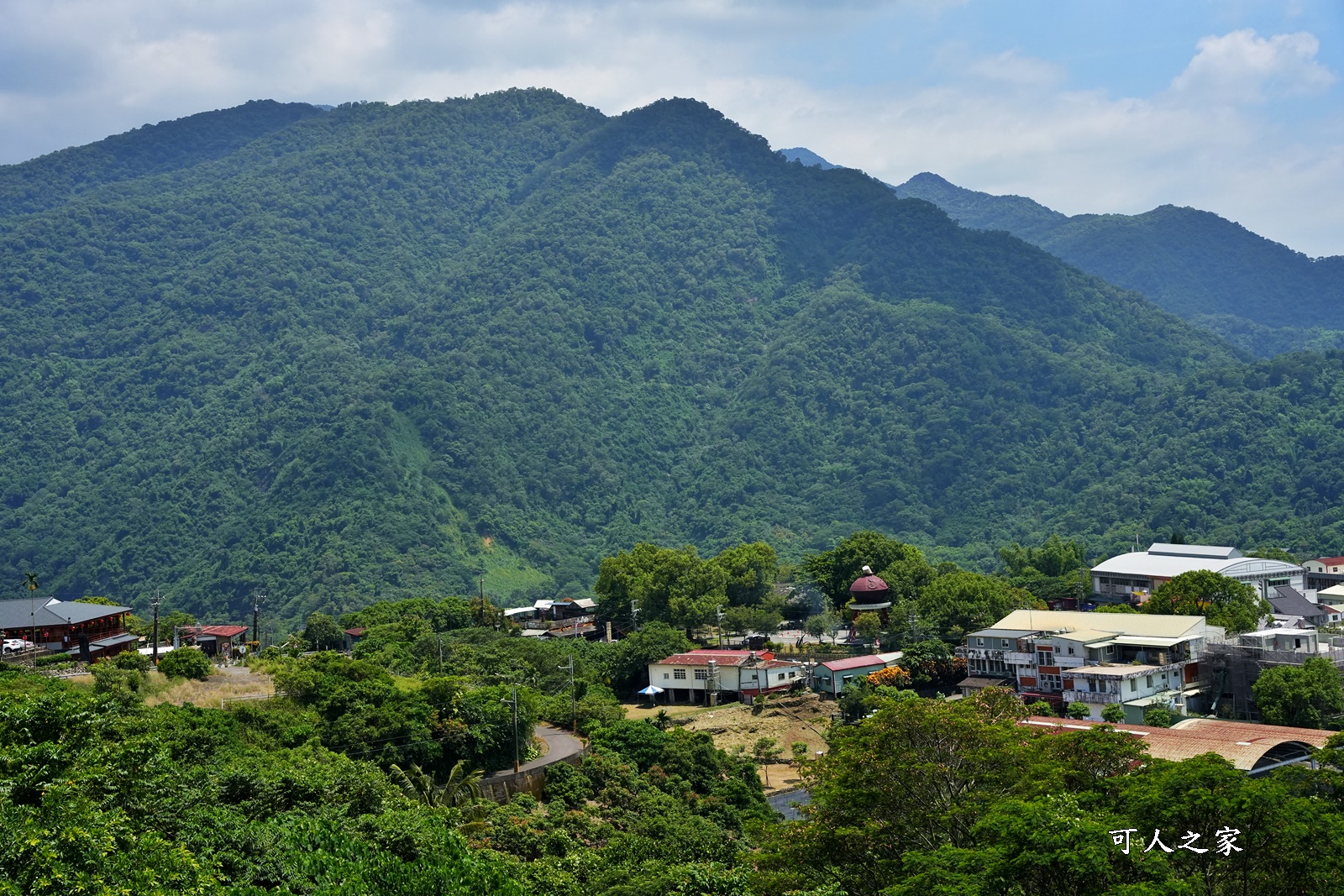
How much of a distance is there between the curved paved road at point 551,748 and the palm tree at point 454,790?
2.73 ft

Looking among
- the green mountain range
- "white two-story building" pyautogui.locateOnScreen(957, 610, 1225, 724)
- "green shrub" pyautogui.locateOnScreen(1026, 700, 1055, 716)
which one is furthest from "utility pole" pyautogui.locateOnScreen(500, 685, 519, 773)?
the green mountain range

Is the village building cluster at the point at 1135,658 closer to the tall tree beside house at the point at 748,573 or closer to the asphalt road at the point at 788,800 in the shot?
the asphalt road at the point at 788,800

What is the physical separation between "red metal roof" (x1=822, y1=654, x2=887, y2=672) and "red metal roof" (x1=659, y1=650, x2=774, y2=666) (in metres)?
3.38

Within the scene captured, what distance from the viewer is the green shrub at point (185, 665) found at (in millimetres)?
39844

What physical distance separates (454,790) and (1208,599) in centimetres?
3726

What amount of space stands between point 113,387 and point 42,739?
137 m

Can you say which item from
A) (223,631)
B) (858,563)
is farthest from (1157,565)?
(223,631)

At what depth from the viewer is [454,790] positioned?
34781 mm

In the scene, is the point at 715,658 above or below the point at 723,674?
above

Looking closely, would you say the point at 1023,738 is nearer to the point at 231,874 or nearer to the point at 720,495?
the point at 231,874

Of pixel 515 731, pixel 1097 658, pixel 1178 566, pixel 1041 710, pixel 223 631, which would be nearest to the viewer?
pixel 515 731

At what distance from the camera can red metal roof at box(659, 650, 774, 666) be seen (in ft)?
191

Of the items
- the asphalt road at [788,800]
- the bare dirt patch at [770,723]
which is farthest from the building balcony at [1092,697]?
the asphalt road at [788,800]

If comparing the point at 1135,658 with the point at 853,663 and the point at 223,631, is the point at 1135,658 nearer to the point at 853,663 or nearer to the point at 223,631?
the point at 853,663
